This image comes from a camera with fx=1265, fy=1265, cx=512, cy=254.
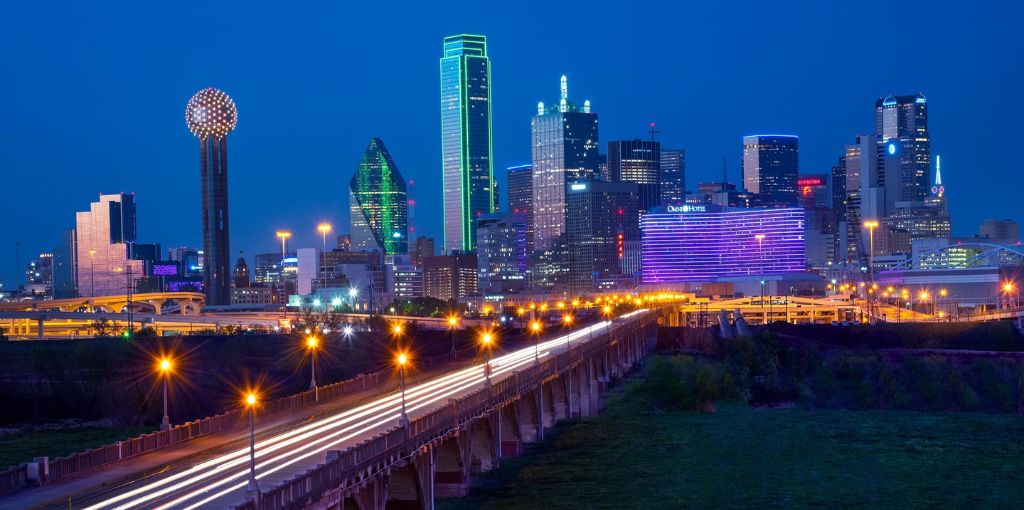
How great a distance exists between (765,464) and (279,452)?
3519cm

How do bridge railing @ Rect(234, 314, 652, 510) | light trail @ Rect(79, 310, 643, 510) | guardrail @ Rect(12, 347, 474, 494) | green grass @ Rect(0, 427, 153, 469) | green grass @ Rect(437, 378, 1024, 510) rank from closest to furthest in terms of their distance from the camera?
bridge railing @ Rect(234, 314, 652, 510)
light trail @ Rect(79, 310, 643, 510)
guardrail @ Rect(12, 347, 474, 494)
green grass @ Rect(437, 378, 1024, 510)
green grass @ Rect(0, 427, 153, 469)

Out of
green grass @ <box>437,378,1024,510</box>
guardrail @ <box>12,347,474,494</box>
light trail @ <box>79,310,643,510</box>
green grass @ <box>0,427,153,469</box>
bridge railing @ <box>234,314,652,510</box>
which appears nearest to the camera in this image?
bridge railing @ <box>234,314,652,510</box>

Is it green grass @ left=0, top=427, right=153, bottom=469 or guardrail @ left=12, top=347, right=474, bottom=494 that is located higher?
guardrail @ left=12, top=347, right=474, bottom=494

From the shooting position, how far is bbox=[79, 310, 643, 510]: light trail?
3644 centimetres

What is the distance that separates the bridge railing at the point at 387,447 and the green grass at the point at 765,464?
4.19 meters

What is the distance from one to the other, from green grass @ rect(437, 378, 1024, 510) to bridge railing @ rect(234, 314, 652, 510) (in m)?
4.19

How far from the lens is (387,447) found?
43.2 meters

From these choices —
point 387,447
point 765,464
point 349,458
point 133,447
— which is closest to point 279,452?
point 387,447

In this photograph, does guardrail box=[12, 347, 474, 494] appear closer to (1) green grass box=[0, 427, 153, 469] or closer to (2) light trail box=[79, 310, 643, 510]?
(2) light trail box=[79, 310, 643, 510]

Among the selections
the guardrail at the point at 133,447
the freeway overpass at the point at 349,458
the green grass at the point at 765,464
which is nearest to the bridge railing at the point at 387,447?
the freeway overpass at the point at 349,458

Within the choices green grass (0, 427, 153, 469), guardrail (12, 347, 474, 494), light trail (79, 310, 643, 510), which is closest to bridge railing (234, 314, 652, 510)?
light trail (79, 310, 643, 510)

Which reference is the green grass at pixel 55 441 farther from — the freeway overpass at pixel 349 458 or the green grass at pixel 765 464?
the green grass at pixel 765 464

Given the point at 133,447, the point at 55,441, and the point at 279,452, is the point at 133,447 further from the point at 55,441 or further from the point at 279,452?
the point at 55,441

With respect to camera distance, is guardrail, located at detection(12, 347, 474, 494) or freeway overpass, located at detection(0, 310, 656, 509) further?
guardrail, located at detection(12, 347, 474, 494)
